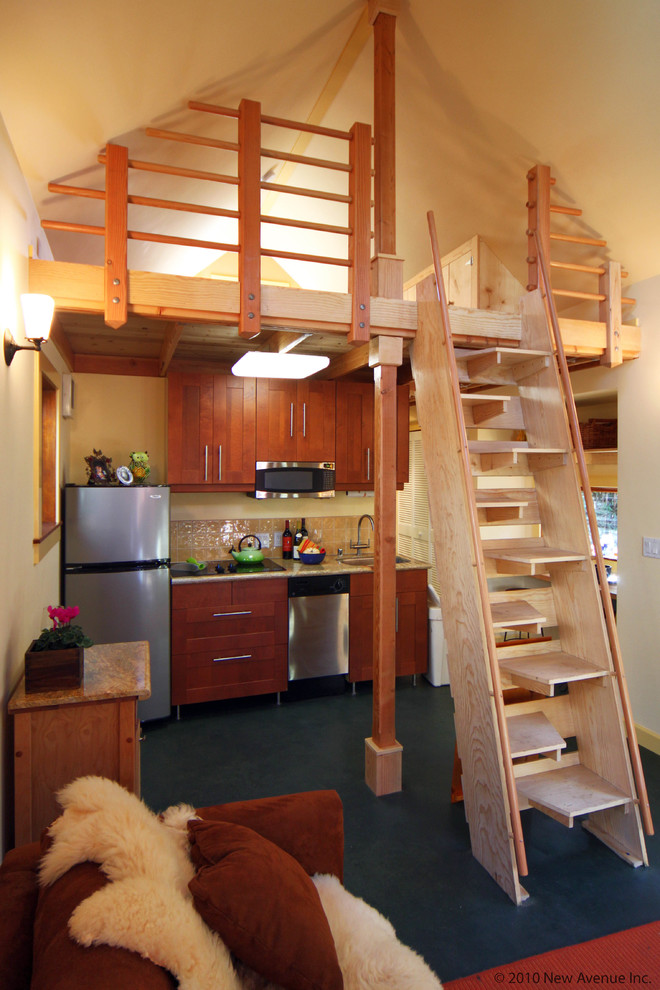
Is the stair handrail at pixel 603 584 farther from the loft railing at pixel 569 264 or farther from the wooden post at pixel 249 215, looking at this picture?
the wooden post at pixel 249 215

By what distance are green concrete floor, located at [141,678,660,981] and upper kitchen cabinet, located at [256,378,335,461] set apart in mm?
1721

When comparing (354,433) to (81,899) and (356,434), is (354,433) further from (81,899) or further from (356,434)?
(81,899)

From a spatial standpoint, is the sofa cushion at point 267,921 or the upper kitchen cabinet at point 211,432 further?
the upper kitchen cabinet at point 211,432

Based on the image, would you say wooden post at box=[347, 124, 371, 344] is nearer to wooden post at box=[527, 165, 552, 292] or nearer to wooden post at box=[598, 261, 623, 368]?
wooden post at box=[527, 165, 552, 292]

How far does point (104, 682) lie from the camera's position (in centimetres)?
231

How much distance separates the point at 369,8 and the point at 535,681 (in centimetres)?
324

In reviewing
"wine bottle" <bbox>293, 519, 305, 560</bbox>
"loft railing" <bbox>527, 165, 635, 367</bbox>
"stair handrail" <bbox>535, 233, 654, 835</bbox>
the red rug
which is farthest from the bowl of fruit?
the red rug

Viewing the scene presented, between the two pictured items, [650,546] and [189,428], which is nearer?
[650,546]

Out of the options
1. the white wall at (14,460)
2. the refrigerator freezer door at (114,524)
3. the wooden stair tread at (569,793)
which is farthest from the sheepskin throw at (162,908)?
the refrigerator freezer door at (114,524)

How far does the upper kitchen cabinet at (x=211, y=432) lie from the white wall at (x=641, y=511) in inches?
98.3

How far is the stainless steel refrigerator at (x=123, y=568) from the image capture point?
146 inches

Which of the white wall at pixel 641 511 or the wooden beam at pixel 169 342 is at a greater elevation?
the wooden beam at pixel 169 342

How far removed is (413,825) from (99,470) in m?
2.87

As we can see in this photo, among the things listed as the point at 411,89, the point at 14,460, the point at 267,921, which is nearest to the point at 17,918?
the point at 267,921
